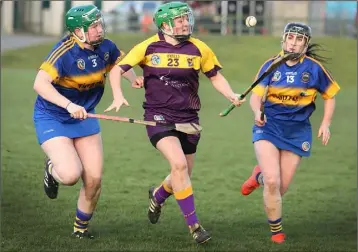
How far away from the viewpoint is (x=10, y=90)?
75.1 ft

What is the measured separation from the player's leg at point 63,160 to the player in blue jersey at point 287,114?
1.64 meters

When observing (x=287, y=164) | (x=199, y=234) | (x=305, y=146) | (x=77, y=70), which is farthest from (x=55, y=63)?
(x=305, y=146)

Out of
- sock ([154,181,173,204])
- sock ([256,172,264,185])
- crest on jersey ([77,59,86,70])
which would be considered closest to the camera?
crest on jersey ([77,59,86,70])

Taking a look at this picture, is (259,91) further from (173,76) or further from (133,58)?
(133,58)

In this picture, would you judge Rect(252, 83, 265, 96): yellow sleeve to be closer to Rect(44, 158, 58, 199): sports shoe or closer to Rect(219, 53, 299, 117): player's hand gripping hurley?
Rect(219, 53, 299, 117): player's hand gripping hurley

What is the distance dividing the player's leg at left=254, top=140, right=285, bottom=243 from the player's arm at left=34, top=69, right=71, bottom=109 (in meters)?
1.86

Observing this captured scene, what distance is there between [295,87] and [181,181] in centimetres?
140

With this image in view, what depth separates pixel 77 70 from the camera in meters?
7.23

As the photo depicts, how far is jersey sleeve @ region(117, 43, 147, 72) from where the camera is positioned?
287 inches

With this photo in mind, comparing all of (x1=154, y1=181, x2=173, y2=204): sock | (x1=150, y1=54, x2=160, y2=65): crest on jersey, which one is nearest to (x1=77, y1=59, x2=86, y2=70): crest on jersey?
(x1=150, y1=54, x2=160, y2=65): crest on jersey

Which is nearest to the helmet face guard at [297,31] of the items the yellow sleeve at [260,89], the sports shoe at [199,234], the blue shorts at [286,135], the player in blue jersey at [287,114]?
the player in blue jersey at [287,114]

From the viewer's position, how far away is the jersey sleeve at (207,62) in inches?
294

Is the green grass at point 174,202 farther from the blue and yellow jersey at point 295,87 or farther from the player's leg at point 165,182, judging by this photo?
the blue and yellow jersey at point 295,87

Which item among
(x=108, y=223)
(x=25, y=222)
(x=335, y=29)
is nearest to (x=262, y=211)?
(x=108, y=223)
